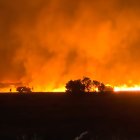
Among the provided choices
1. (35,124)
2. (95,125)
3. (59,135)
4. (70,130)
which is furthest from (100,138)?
(35,124)

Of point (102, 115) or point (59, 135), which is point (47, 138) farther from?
point (102, 115)

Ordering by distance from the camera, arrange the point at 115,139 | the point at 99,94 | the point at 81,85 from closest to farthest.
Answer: the point at 115,139 → the point at 81,85 → the point at 99,94

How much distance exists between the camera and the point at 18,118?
8181 centimetres

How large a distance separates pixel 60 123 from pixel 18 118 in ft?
31.1

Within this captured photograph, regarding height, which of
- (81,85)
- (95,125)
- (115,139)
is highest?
(81,85)

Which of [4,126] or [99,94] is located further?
[99,94]

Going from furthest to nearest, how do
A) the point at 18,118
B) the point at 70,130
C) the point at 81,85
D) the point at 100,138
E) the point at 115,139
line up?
the point at 81,85, the point at 18,118, the point at 70,130, the point at 100,138, the point at 115,139

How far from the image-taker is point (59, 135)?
56125 millimetres

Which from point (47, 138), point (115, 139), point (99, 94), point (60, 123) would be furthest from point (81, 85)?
point (115, 139)

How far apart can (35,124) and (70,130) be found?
35.6 ft

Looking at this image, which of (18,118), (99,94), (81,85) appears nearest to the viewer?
(18,118)

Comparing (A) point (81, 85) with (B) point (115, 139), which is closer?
(B) point (115, 139)

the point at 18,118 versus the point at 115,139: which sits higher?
the point at 18,118

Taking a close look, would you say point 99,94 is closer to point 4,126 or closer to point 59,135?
point 4,126
